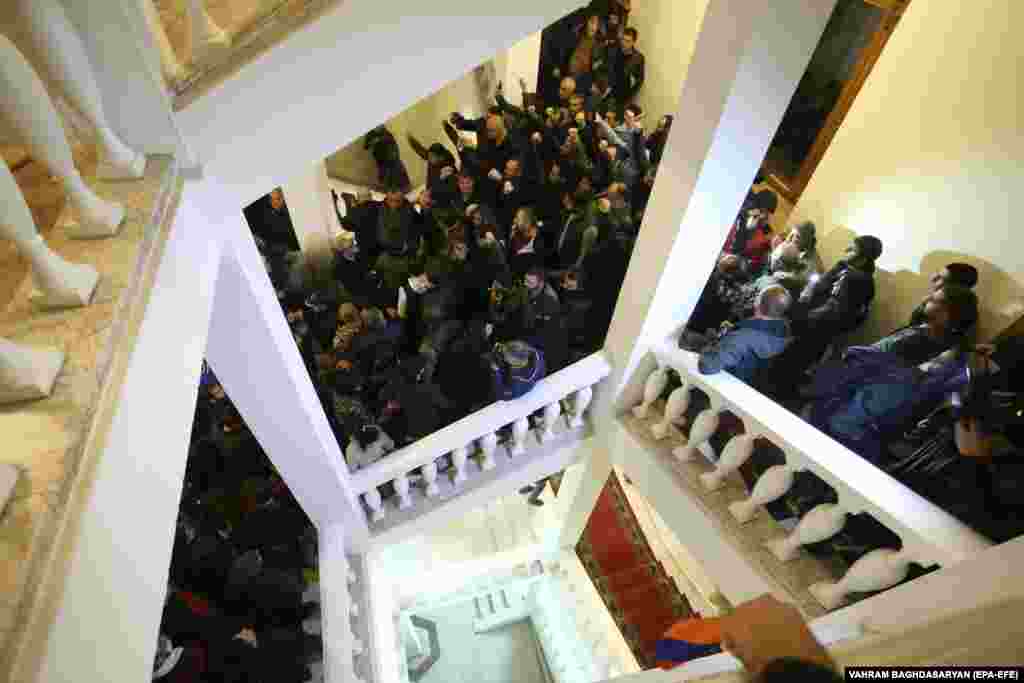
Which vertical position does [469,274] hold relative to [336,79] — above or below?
above

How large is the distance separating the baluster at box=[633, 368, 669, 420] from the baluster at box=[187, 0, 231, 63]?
2.25 m

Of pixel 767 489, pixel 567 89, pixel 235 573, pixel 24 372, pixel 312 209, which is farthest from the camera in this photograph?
pixel 567 89

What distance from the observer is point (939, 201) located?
304cm

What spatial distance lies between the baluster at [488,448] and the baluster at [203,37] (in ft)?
7.34

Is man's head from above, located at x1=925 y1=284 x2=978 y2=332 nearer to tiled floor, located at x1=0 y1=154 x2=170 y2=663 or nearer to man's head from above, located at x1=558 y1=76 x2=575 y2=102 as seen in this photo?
tiled floor, located at x1=0 y1=154 x2=170 y2=663

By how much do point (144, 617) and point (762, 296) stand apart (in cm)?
245

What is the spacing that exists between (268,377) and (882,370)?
98.5 inches

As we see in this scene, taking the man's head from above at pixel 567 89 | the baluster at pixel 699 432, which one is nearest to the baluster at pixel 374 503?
the baluster at pixel 699 432

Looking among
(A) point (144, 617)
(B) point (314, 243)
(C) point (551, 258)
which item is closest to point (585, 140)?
(C) point (551, 258)

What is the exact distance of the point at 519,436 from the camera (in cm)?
318

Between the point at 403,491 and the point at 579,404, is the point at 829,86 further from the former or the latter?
the point at 403,491

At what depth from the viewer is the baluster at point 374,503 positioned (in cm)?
307

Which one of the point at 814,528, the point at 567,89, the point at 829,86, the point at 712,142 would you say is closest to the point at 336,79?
the point at 712,142

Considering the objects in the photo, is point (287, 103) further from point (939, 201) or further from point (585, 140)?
point (585, 140)
